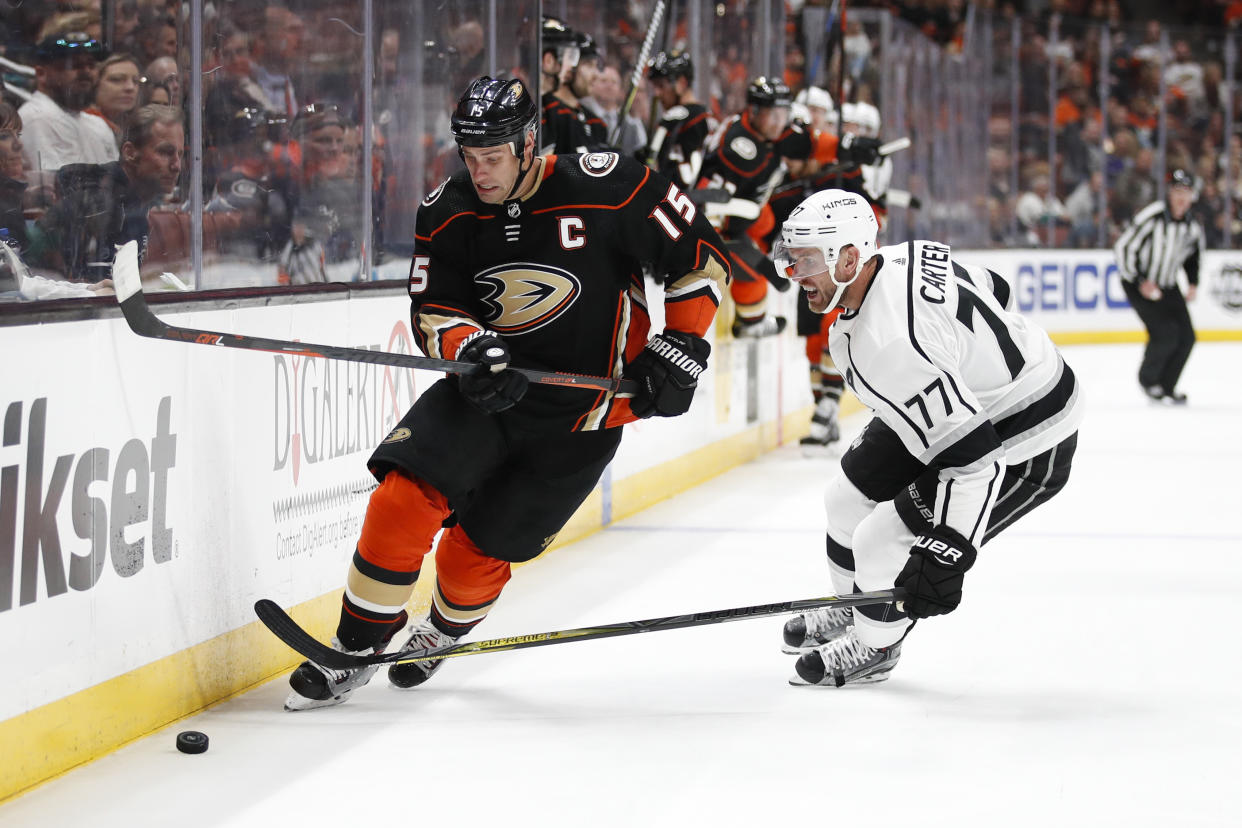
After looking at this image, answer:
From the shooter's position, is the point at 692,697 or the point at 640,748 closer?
the point at 640,748

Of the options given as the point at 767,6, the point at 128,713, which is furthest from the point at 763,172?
the point at 128,713

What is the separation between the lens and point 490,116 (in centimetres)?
292

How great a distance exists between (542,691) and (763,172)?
388 cm

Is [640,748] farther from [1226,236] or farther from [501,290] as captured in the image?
[1226,236]

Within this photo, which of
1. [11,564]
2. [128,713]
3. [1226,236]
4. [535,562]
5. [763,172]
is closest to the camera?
[11,564]

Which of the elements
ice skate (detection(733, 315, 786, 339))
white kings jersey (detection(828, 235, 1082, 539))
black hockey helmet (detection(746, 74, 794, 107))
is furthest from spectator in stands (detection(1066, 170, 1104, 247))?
white kings jersey (detection(828, 235, 1082, 539))

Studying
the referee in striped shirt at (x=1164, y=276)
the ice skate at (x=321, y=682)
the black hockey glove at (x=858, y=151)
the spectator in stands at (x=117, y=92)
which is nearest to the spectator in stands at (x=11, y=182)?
the spectator in stands at (x=117, y=92)

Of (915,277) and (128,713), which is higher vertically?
(915,277)

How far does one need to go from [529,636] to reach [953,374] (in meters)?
0.98

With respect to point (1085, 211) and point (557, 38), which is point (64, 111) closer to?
point (557, 38)

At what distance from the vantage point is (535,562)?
4.88 metres

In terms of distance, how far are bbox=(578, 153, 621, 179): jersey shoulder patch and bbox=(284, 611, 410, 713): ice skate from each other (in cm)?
97

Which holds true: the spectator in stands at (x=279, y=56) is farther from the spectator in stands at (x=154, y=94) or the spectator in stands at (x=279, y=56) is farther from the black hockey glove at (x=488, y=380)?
the black hockey glove at (x=488, y=380)

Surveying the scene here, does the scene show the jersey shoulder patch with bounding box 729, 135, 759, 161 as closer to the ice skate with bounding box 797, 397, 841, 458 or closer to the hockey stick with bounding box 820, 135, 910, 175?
the hockey stick with bounding box 820, 135, 910, 175
